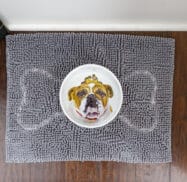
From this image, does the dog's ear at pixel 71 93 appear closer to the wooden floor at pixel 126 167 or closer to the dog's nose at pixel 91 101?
the dog's nose at pixel 91 101

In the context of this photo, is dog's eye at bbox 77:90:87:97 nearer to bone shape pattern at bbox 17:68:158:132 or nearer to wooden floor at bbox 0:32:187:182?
bone shape pattern at bbox 17:68:158:132

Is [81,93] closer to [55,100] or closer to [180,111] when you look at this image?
[55,100]

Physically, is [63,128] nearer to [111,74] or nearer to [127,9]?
[111,74]

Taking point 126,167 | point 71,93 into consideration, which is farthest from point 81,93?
point 126,167

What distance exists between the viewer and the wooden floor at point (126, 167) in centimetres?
102

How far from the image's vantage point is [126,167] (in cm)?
102

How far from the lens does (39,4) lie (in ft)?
2.92

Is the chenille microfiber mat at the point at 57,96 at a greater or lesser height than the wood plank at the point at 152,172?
greater

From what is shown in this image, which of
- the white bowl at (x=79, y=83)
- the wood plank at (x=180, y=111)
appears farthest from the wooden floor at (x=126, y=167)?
the white bowl at (x=79, y=83)

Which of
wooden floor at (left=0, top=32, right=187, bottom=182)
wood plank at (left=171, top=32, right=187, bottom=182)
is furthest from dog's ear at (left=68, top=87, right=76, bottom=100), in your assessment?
wood plank at (left=171, top=32, right=187, bottom=182)

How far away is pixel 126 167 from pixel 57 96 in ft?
0.96

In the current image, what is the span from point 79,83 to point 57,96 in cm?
7

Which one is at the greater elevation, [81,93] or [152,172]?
[81,93]

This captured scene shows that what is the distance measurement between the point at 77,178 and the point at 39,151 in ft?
0.46
